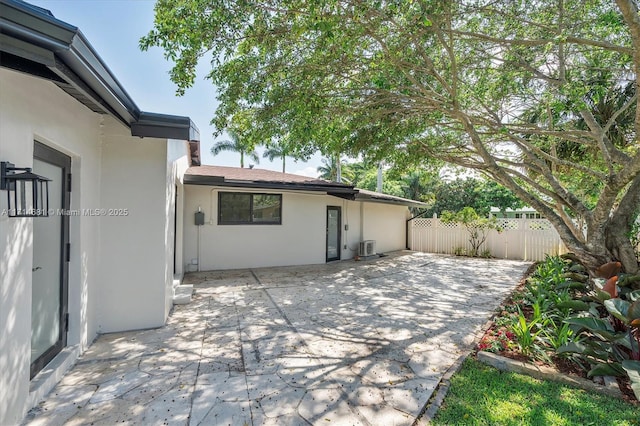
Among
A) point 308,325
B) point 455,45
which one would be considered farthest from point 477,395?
point 455,45

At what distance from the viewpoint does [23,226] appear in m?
2.31

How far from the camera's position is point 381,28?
14.4 feet

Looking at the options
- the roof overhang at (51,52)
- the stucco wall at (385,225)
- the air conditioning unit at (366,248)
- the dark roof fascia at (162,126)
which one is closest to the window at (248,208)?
the air conditioning unit at (366,248)

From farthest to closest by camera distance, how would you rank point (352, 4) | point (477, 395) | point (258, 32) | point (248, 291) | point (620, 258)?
point (248, 291) < point (620, 258) < point (258, 32) < point (352, 4) < point (477, 395)

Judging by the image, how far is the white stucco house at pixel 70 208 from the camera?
6.29 ft

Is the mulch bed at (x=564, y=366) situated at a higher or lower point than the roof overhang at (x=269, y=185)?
lower

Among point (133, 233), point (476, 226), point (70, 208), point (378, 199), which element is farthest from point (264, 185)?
point (476, 226)

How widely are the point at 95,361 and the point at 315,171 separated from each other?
29.3 m

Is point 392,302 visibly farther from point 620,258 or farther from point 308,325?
point 620,258

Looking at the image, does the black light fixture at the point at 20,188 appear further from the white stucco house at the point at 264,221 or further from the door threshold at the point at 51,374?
the white stucco house at the point at 264,221

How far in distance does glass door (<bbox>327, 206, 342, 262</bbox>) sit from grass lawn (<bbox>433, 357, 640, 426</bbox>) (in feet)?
25.7

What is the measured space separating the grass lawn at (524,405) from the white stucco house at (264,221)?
6597mm

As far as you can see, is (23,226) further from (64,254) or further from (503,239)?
(503,239)

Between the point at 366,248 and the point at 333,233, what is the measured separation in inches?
62.9
